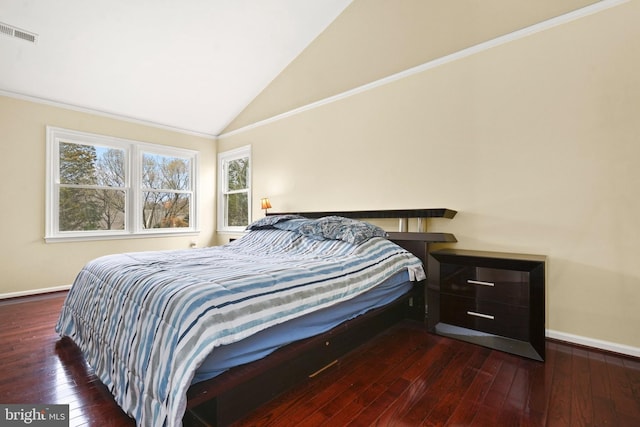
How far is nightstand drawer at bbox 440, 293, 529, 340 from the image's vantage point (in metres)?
2.10

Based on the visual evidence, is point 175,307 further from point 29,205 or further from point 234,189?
point 234,189

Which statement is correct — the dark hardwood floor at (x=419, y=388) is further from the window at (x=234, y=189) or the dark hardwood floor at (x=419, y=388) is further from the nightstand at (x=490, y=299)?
the window at (x=234, y=189)

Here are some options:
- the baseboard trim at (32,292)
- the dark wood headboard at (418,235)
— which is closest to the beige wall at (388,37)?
the dark wood headboard at (418,235)

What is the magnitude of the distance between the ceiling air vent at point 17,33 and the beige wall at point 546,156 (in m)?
3.57

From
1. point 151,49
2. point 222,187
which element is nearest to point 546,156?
point 151,49

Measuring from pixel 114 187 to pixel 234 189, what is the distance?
179 cm

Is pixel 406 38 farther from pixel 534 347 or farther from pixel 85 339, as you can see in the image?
pixel 85 339

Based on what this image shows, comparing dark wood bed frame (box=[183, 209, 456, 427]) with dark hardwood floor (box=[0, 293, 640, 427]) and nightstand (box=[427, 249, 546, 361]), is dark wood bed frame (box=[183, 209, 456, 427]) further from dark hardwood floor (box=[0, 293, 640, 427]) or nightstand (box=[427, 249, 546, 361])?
nightstand (box=[427, 249, 546, 361])

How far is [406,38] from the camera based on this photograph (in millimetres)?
3195

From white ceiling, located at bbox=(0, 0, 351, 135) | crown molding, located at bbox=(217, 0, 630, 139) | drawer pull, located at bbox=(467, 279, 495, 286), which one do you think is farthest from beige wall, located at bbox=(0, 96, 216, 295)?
drawer pull, located at bbox=(467, 279, 495, 286)

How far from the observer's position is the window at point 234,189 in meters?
5.14

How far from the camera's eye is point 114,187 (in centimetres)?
440

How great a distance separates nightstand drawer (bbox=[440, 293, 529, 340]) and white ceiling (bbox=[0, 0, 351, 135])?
356 centimetres

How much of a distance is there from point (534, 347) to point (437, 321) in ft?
2.15
